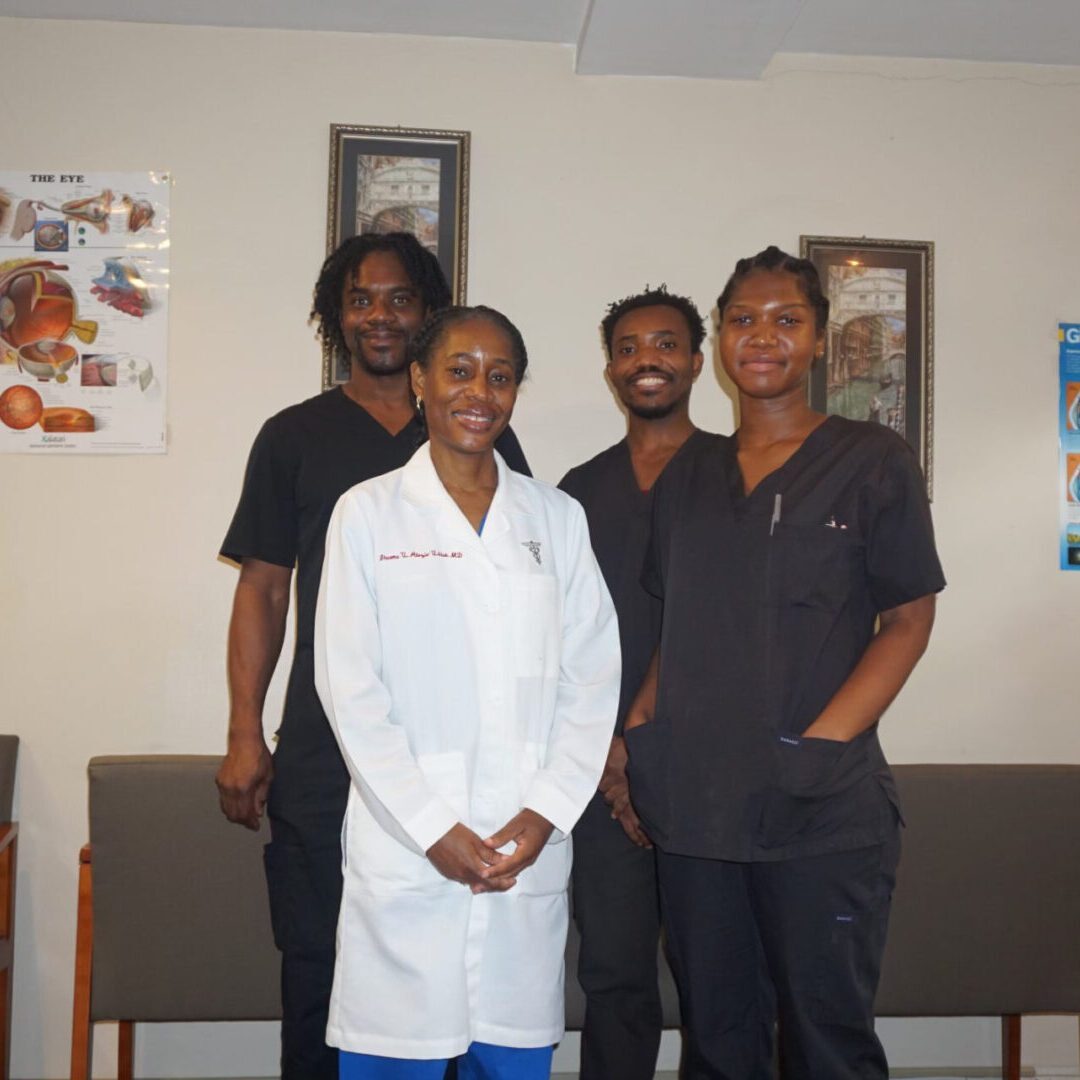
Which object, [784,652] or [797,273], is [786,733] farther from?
[797,273]

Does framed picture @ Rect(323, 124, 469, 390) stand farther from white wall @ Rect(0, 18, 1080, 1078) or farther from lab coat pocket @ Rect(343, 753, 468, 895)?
lab coat pocket @ Rect(343, 753, 468, 895)

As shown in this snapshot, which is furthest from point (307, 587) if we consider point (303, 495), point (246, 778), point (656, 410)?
point (656, 410)

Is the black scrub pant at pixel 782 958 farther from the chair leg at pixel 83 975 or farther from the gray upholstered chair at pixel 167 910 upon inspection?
the chair leg at pixel 83 975

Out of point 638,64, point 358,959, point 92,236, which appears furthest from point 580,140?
point 358,959

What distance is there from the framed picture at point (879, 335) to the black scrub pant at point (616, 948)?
1.50 m

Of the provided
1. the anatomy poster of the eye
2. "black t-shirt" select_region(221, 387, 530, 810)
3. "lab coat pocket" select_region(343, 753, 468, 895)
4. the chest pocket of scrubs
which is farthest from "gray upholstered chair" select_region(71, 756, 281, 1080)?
the chest pocket of scrubs

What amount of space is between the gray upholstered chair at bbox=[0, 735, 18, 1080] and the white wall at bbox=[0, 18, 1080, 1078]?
44 millimetres

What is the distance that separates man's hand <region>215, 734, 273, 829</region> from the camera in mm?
1963

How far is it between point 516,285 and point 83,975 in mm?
2039

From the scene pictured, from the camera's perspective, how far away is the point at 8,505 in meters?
2.77

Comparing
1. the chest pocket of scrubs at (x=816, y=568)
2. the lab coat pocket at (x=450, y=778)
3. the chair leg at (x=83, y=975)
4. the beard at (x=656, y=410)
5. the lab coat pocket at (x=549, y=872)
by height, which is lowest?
the chair leg at (x=83, y=975)

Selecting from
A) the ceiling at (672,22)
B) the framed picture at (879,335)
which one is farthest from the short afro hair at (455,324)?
the framed picture at (879,335)

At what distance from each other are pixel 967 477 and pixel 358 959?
7.15 ft

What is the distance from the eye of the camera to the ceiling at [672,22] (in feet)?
8.74
